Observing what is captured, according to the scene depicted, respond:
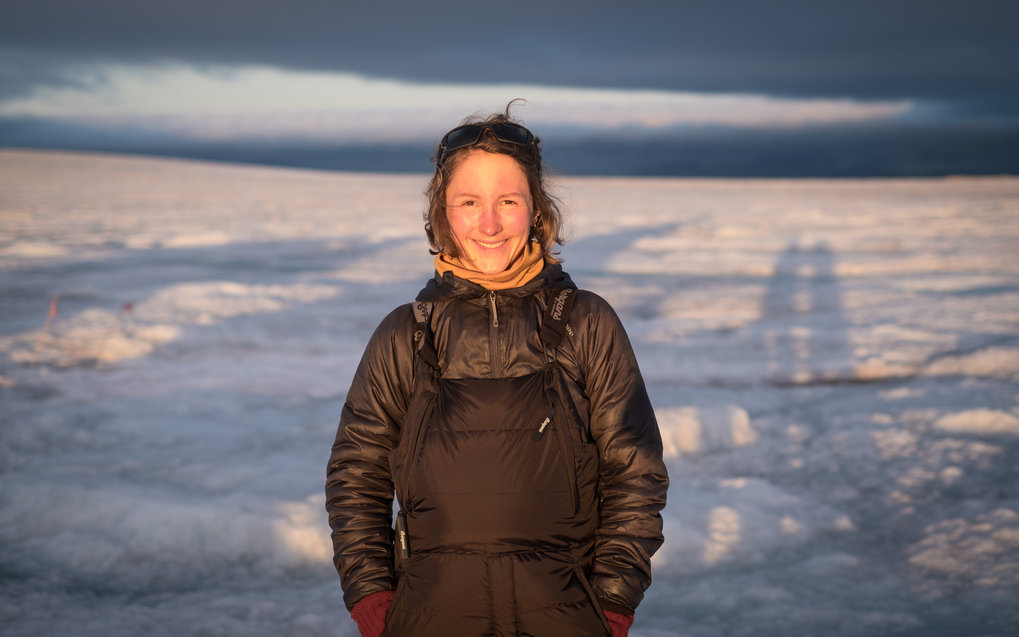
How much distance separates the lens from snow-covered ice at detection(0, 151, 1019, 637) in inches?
121

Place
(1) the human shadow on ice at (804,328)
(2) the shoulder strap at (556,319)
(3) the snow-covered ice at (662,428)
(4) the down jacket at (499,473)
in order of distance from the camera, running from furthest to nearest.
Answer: (1) the human shadow on ice at (804,328)
(3) the snow-covered ice at (662,428)
(2) the shoulder strap at (556,319)
(4) the down jacket at (499,473)

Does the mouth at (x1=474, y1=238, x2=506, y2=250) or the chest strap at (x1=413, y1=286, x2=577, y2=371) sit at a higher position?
the mouth at (x1=474, y1=238, x2=506, y2=250)

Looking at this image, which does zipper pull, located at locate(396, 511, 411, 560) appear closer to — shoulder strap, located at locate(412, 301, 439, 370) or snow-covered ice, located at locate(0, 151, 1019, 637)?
shoulder strap, located at locate(412, 301, 439, 370)

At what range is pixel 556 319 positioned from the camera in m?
1.79

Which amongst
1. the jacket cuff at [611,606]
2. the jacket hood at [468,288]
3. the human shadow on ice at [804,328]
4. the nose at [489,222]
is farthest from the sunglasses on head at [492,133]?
the human shadow on ice at [804,328]

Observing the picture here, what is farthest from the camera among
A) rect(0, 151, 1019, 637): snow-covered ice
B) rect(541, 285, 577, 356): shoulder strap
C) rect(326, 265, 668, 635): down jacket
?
rect(0, 151, 1019, 637): snow-covered ice

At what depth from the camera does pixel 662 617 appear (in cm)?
299

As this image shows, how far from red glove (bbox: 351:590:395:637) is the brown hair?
805 mm

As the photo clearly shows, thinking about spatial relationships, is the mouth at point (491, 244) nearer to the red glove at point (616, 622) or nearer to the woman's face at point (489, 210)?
the woman's face at point (489, 210)

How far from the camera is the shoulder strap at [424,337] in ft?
5.83

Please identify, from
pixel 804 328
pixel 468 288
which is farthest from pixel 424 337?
pixel 804 328

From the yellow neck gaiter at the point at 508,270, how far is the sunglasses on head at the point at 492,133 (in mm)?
252

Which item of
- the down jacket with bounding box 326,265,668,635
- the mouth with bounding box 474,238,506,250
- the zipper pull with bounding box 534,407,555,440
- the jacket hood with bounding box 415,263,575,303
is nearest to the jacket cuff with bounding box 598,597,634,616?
the down jacket with bounding box 326,265,668,635

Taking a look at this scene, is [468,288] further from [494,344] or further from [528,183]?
[528,183]
